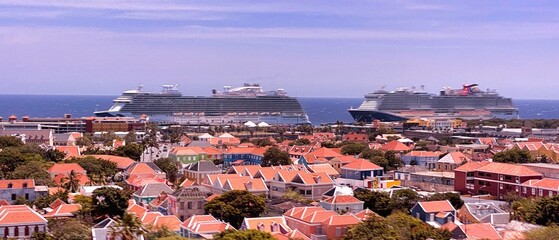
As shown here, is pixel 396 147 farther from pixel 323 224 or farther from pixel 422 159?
pixel 323 224

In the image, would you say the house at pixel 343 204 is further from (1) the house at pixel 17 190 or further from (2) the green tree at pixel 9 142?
(2) the green tree at pixel 9 142

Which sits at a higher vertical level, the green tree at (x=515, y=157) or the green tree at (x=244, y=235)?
the green tree at (x=244, y=235)

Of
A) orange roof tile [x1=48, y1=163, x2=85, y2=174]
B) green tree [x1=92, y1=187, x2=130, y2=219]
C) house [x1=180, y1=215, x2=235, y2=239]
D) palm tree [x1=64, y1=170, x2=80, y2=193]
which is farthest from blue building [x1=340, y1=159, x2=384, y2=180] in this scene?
green tree [x1=92, y1=187, x2=130, y2=219]

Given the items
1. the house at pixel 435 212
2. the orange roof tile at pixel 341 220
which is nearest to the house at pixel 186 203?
the orange roof tile at pixel 341 220

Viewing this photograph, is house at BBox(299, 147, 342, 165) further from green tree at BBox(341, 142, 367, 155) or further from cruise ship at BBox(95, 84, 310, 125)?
cruise ship at BBox(95, 84, 310, 125)

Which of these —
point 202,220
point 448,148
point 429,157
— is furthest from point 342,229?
point 448,148
